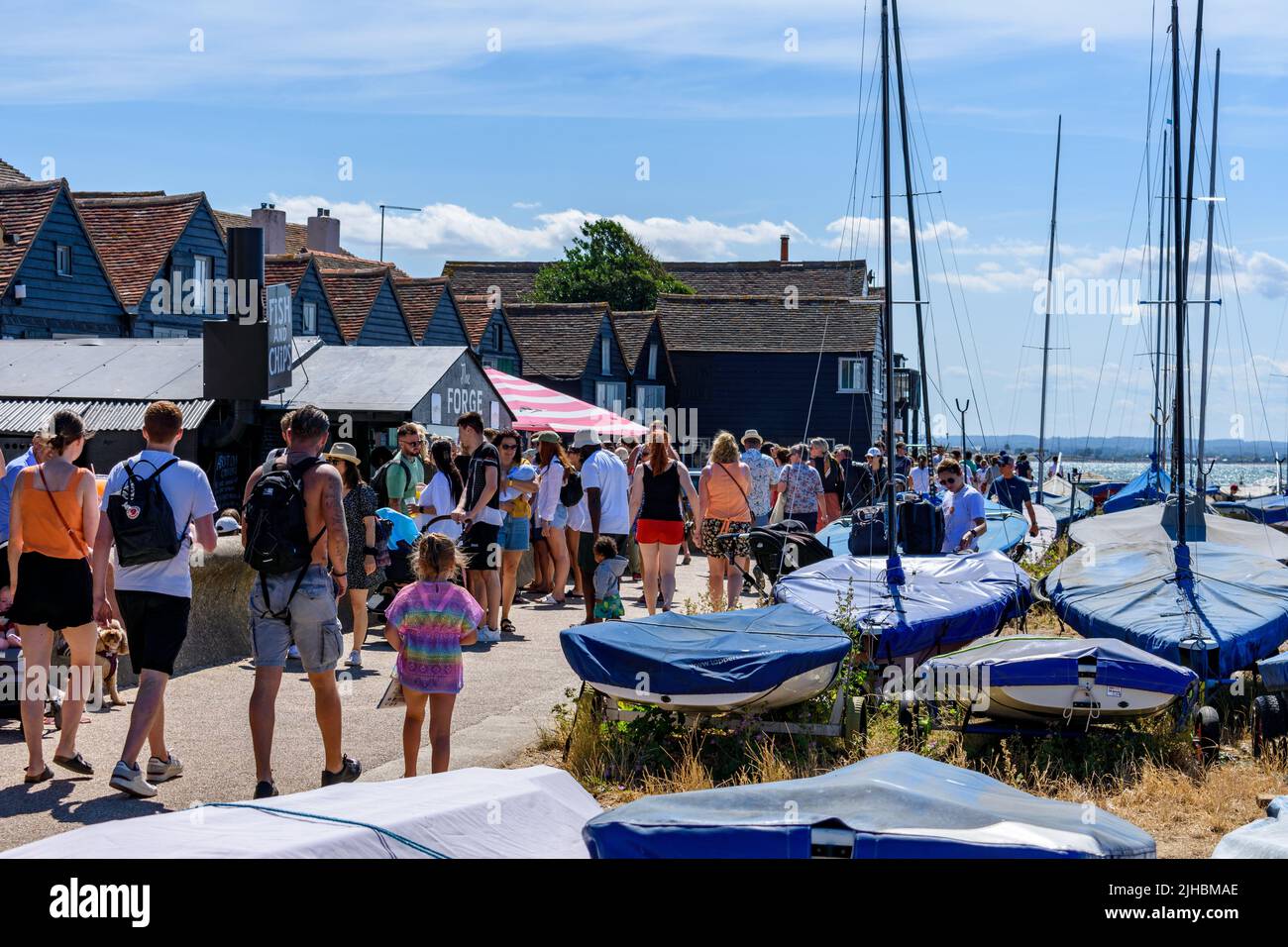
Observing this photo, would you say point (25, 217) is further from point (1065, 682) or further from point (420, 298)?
point (1065, 682)

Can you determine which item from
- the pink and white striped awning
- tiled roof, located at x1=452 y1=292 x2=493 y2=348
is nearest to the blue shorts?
the pink and white striped awning

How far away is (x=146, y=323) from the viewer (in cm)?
3388

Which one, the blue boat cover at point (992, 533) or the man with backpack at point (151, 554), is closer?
the man with backpack at point (151, 554)

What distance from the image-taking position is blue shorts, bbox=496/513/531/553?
44.2 ft

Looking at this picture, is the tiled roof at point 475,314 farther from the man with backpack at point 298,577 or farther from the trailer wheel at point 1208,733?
the man with backpack at point 298,577

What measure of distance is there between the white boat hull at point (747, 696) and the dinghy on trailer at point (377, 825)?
9.54ft

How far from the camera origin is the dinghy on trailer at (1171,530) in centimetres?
1525

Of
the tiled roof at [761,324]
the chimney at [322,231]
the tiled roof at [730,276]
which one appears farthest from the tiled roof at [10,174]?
the tiled roof at [730,276]

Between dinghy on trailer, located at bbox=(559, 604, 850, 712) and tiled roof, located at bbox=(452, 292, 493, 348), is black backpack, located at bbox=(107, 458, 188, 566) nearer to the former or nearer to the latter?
dinghy on trailer, located at bbox=(559, 604, 850, 712)

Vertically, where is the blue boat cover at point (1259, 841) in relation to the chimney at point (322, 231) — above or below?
below

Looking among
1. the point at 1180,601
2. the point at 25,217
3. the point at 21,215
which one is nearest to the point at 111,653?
the point at 1180,601

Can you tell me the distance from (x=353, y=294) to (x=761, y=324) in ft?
62.3

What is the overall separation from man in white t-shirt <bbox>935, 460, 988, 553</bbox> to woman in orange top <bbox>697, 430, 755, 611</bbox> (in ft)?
7.16
